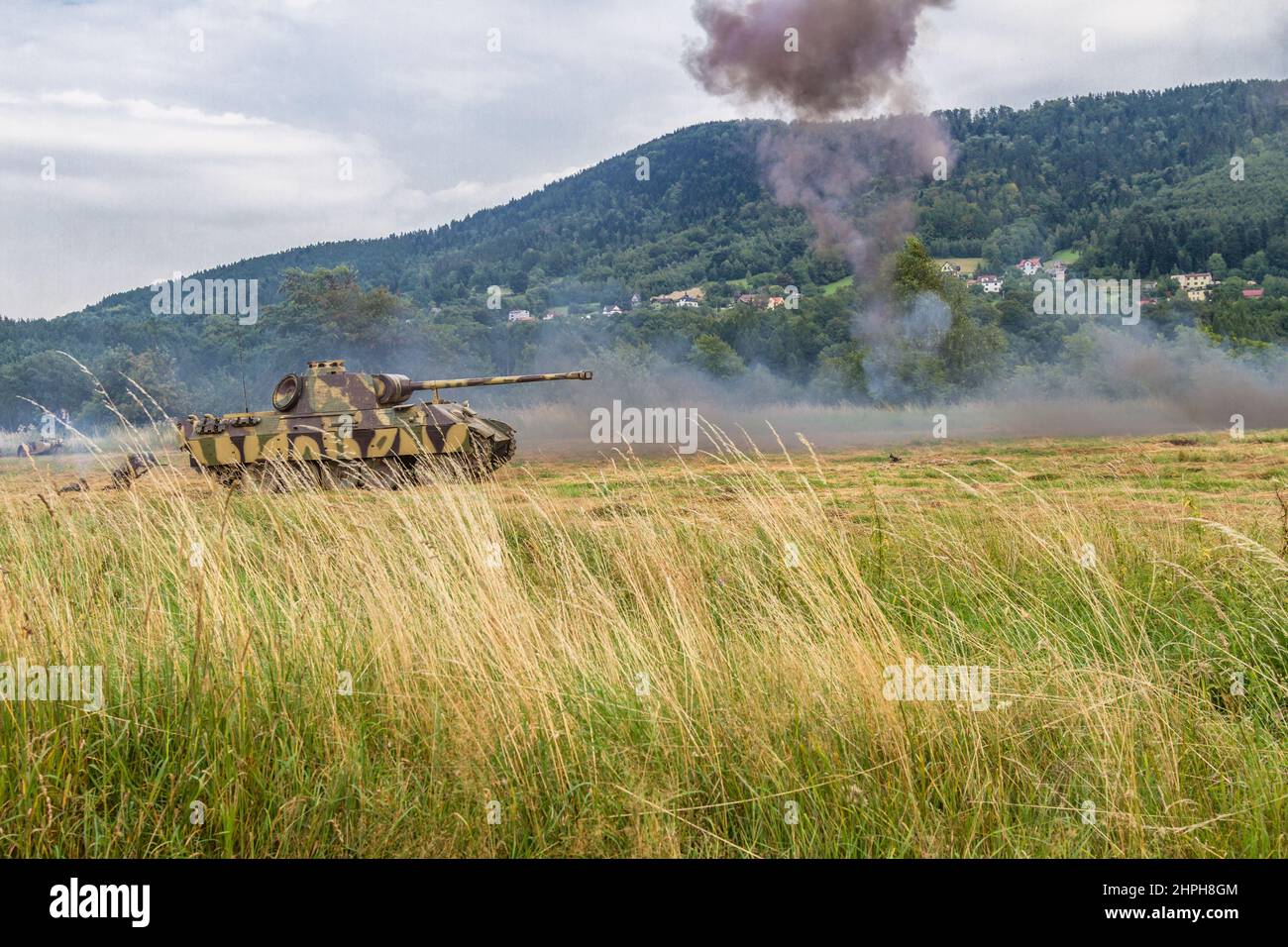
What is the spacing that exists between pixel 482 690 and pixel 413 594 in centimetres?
130

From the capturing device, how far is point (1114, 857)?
3.27 m

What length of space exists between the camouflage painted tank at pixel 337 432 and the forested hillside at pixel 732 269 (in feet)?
91.2

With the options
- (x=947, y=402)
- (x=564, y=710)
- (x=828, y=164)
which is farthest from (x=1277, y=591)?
(x=828, y=164)

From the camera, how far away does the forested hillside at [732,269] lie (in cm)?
5059

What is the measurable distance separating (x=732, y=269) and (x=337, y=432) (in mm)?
58954

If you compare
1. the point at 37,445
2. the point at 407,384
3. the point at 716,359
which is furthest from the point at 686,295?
the point at 37,445

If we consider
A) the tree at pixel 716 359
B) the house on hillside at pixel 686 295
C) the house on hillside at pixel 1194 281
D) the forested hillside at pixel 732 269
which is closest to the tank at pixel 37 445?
the forested hillside at pixel 732 269

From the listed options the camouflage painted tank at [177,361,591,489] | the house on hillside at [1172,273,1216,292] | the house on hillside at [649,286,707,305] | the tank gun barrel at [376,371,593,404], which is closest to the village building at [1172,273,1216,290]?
the house on hillside at [1172,273,1216,292]

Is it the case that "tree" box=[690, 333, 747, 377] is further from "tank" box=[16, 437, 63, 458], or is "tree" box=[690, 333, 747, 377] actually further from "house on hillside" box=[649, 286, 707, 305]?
"tank" box=[16, 437, 63, 458]

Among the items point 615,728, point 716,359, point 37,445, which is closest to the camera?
point 615,728

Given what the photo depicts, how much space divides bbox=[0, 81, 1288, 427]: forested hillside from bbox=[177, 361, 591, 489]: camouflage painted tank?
2780 cm

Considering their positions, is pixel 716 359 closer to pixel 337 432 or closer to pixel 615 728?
pixel 337 432

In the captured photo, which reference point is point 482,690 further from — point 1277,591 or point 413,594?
point 1277,591

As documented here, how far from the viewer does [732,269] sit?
7462 cm
